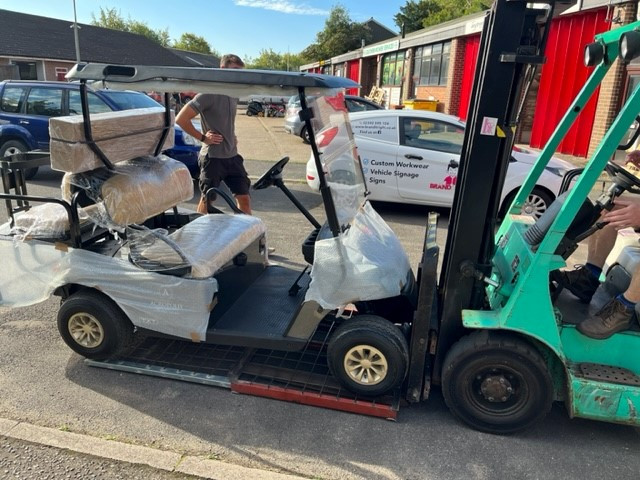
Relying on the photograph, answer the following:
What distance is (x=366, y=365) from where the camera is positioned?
2943mm

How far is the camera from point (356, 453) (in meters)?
2.72

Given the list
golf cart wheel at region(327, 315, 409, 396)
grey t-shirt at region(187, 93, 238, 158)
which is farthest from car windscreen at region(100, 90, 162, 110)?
golf cart wheel at region(327, 315, 409, 396)

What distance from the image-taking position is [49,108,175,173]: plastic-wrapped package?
10.3 feet

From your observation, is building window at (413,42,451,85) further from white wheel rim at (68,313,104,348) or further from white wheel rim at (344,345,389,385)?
white wheel rim at (68,313,104,348)

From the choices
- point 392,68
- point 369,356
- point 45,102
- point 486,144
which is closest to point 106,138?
point 369,356

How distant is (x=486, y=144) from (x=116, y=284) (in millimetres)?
2450

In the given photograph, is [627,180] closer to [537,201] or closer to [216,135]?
Result: [216,135]

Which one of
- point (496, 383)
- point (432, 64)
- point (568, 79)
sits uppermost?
point (432, 64)

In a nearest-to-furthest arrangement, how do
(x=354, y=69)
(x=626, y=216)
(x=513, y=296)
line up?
(x=626, y=216) → (x=513, y=296) → (x=354, y=69)

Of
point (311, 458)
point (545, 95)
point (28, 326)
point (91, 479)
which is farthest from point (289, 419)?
point (545, 95)

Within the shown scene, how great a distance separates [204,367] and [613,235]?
2.91 metres

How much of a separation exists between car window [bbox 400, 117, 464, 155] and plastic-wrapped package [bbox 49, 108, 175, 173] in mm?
4003

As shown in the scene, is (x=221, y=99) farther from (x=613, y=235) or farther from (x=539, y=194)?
(x=539, y=194)

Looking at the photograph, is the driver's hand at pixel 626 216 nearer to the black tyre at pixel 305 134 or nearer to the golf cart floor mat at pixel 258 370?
the golf cart floor mat at pixel 258 370
